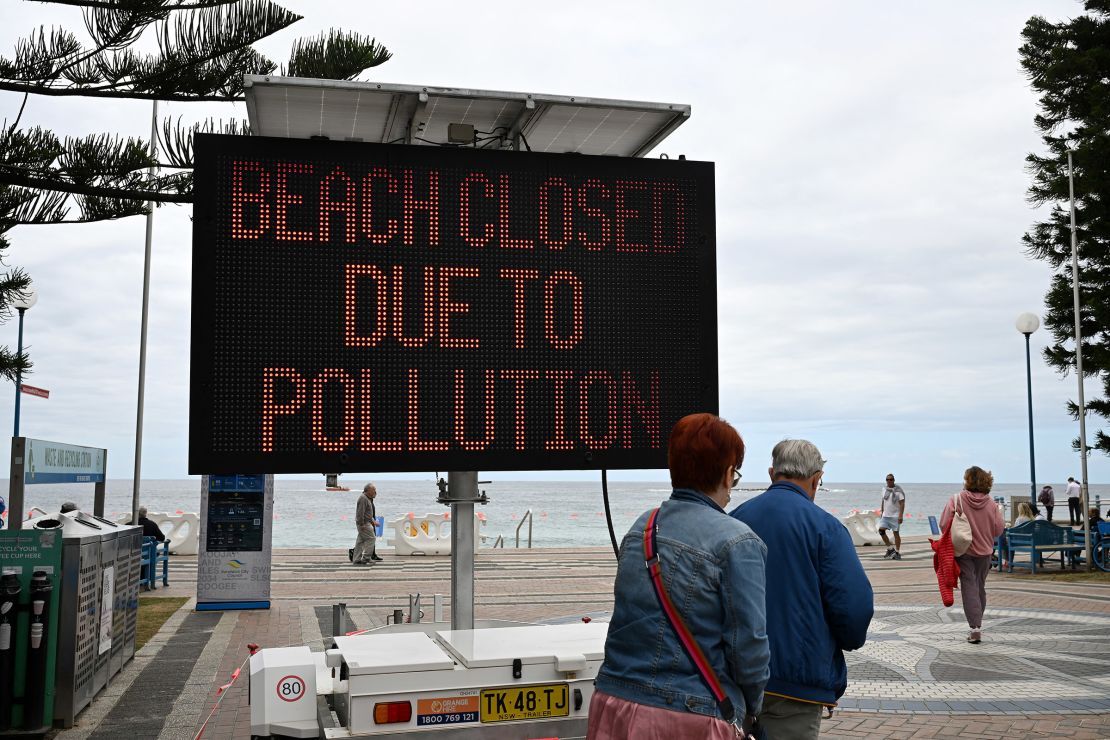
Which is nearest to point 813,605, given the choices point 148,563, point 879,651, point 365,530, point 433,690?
point 433,690

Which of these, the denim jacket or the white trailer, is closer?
the denim jacket

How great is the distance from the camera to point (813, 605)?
4129mm

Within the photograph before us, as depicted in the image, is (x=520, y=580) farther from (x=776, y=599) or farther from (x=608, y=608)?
(x=776, y=599)

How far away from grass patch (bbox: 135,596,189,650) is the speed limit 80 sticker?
8.09 m

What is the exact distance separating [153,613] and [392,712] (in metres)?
11.6

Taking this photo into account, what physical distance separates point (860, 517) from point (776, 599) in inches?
1024

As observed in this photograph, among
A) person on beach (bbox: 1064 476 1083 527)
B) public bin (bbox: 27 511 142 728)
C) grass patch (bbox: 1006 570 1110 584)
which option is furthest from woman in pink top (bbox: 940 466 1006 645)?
person on beach (bbox: 1064 476 1083 527)

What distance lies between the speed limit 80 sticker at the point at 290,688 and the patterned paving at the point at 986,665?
5.33 metres

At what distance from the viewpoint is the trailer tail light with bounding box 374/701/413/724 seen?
3.96 metres

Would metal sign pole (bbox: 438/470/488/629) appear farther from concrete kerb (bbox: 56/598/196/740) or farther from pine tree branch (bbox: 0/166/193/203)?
pine tree branch (bbox: 0/166/193/203)

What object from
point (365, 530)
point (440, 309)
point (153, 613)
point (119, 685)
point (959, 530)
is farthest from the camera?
point (365, 530)

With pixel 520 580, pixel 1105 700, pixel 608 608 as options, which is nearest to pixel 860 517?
pixel 520 580

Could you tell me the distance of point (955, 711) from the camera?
311 inches

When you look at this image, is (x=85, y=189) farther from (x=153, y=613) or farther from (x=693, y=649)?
(x=693, y=649)
